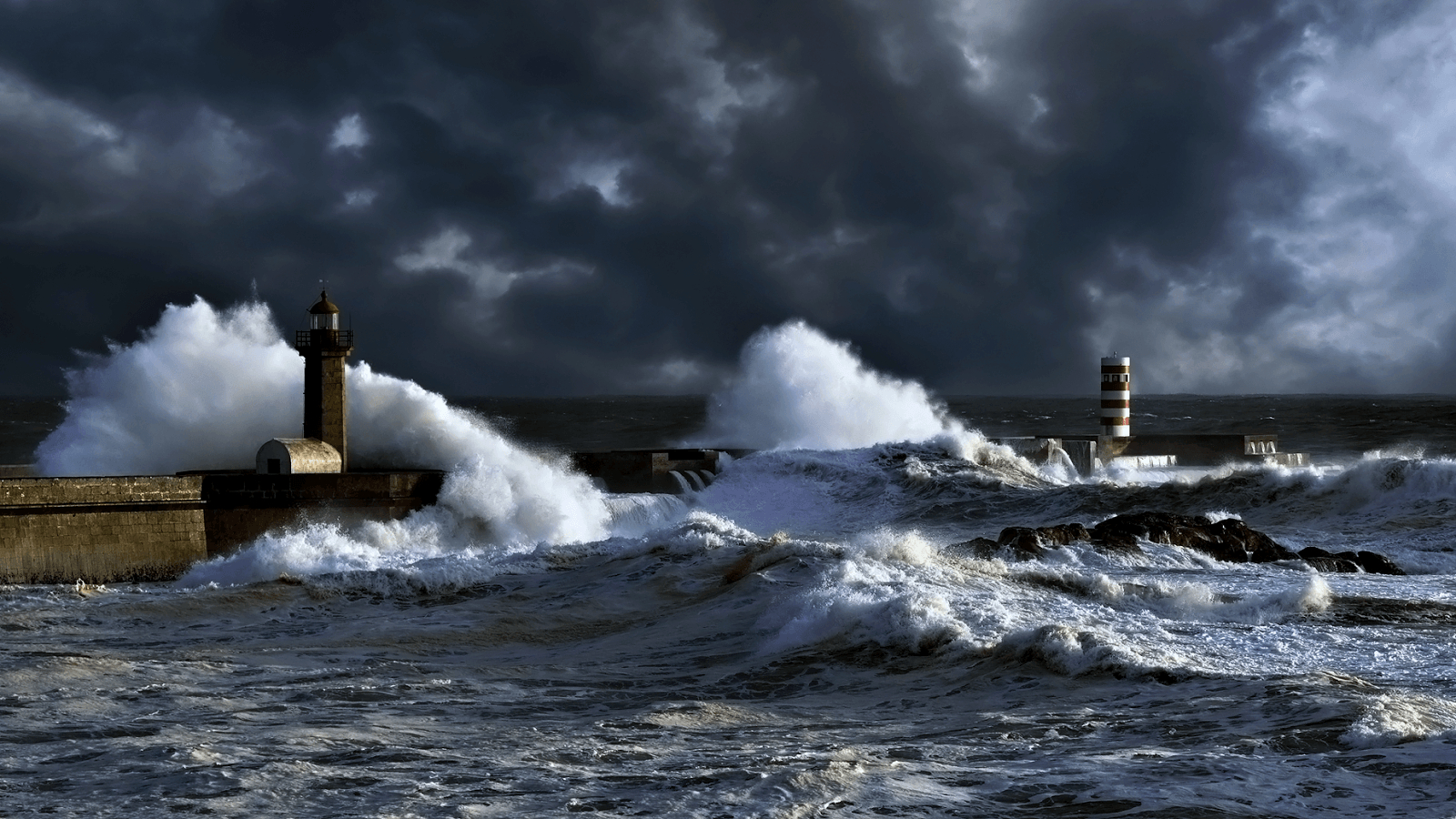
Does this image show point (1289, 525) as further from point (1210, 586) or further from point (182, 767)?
point (182, 767)

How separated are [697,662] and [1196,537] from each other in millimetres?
4952

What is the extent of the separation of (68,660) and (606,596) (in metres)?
3.54

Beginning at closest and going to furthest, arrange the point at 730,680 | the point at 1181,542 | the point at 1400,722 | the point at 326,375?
the point at 1400,722, the point at 730,680, the point at 1181,542, the point at 326,375

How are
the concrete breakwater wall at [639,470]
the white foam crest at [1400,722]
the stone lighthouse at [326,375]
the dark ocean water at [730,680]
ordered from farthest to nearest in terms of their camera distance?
the concrete breakwater wall at [639,470], the stone lighthouse at [326,375], the white foam crest at [1400,722], the dark ocean water at [730,680]

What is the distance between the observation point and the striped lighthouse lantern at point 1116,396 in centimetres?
1761

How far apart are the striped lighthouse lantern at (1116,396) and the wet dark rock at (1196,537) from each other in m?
6.92

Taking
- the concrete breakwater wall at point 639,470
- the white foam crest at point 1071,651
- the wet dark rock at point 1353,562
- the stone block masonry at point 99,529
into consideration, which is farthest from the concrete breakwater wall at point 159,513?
the wet dark rock at point 1353,562

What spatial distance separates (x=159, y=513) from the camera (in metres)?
11.3

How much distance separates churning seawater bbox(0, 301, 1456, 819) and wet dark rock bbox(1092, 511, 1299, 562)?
24 centimetres

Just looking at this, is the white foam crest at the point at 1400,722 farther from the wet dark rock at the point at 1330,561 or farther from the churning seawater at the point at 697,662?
A: the wet dark rock at the point at 1330,561

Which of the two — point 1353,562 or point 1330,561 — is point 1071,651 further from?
point 1353,562

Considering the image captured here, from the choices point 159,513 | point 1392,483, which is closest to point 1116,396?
point 1392,483

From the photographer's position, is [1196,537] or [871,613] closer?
[871,613]

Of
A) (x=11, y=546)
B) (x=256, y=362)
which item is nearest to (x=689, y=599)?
(x=11, y=546)
